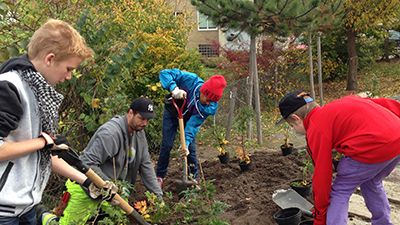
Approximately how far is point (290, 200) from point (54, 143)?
2.79 meters

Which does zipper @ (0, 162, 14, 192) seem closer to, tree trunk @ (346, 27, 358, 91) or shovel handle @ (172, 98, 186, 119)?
shovel handle @ (172, 98, 186, 119)

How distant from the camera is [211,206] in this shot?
139 inches

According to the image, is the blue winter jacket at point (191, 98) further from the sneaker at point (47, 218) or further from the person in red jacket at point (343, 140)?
the sneaker at point (47, 218)

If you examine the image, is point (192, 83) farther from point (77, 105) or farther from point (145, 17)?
point (145, 17)

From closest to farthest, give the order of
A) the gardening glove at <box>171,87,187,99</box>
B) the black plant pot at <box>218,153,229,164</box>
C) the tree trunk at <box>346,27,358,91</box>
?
1. the gardening glove at <box>171,87,187,99</box>
2. the black plant pot at <box>218,153,229,164</box>
3. the tree trunk at <box>346,27,358,91</box>

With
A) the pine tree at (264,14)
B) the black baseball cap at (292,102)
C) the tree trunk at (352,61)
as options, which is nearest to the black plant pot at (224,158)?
the pine tree at (264,14)

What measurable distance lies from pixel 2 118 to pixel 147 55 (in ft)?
18.8

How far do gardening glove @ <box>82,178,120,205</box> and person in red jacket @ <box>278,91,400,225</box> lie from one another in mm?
1396

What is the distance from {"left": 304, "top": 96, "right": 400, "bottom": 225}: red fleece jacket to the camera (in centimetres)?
310

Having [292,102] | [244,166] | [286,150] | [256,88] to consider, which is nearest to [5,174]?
[292,102]

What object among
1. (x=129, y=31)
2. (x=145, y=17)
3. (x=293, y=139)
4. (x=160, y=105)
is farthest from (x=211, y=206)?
(x=145, y=17)

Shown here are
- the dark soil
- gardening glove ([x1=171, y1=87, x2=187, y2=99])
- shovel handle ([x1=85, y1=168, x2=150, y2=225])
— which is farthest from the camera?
gardening glove ([x1=171, y1=87, x2=187, y2=99])

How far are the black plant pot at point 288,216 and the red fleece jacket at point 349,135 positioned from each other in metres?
0.57

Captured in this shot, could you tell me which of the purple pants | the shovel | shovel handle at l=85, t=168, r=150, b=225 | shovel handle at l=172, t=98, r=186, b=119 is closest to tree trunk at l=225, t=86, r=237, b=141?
shovel handle at l=172, t=98, r=186, b=119
